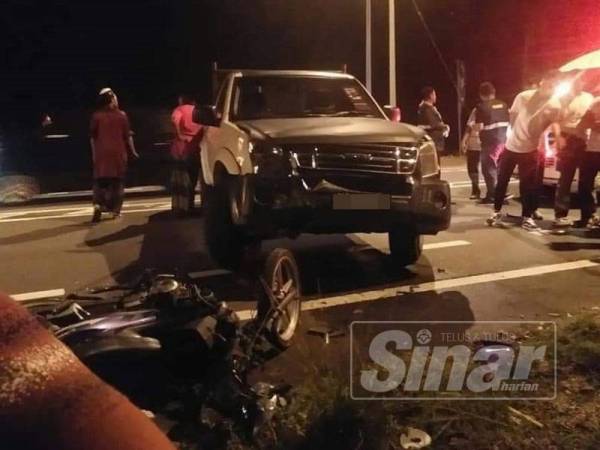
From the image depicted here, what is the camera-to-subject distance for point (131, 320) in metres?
3.59

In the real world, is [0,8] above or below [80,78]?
above

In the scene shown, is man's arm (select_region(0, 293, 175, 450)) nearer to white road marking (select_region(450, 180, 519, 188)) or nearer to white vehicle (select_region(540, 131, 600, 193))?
white vehicle (select_region(540, 131, 600, 193))

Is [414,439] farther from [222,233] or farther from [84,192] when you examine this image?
[84,192]

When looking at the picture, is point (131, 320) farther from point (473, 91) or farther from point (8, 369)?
point (473, 91)

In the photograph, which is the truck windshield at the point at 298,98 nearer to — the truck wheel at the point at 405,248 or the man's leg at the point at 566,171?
the truck wheel at the point at 405,248

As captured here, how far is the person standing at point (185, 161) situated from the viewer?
34.0 ft

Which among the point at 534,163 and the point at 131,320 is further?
the point at 534,163

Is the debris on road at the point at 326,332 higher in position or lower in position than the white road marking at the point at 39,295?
higher

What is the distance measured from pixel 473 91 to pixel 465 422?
85.7 feet

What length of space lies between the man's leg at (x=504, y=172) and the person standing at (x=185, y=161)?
3965 millimetres

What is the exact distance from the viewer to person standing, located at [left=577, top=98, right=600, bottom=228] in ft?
28.2

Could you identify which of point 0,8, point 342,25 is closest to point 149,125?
point 0,8

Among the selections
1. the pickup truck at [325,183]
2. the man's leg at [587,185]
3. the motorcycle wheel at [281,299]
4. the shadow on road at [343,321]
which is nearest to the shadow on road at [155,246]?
the pickup truck at [325,183]

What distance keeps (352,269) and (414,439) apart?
3700 mm
